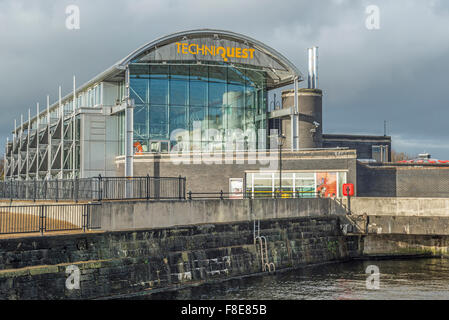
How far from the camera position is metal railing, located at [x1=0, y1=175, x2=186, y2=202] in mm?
28578

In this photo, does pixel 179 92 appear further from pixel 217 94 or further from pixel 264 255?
pixel 264 255

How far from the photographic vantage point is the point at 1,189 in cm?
4175

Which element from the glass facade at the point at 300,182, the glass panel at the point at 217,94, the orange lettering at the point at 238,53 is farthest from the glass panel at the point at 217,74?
the glass facade at the point at 300,182

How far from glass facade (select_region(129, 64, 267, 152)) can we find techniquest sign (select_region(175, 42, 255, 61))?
1.42 metres

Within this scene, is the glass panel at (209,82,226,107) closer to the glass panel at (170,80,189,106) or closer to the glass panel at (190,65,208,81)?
the glass panel at (190,65,208,81)

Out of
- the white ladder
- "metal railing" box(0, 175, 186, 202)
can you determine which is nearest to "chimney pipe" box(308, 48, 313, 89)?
"metal railing" box(0, 175, 186, 202)

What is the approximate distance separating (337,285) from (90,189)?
1402cm

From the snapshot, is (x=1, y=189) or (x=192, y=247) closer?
(x=192, y=247)

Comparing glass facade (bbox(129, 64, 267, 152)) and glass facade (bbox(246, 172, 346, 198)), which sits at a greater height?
glass facade (bbox(129, 64, 267, 152))

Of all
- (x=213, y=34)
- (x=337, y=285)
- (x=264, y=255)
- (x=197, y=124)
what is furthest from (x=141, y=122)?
(x=337, y=285)

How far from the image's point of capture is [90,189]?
2908 centimetres
